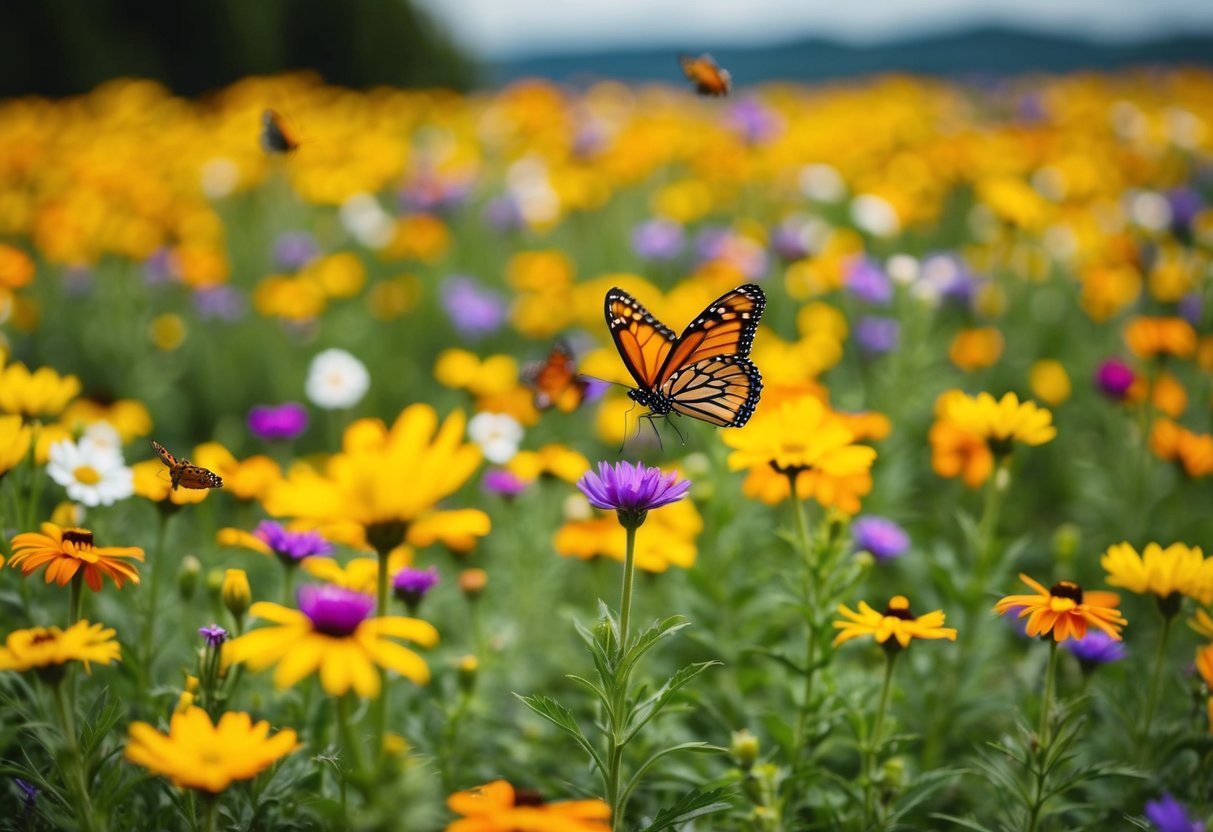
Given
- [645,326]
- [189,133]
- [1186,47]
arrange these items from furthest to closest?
[1186,47]
[189,133]
[645,326]

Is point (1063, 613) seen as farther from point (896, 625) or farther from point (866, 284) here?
point (866, 284)

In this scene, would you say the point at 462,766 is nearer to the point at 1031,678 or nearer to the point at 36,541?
the point at 36,541

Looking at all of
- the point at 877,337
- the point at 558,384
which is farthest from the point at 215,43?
the point at 558,384

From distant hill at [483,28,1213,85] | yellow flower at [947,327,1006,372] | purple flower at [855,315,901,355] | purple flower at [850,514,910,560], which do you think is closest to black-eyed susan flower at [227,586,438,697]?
purple flower at [850,514,910,560]

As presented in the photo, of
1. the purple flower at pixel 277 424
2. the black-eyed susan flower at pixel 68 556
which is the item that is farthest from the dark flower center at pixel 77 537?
the purple flower at pixel 277 424

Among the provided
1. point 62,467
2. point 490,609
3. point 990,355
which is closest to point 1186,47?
point 990,355

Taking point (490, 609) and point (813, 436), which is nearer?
point (813, 436)
